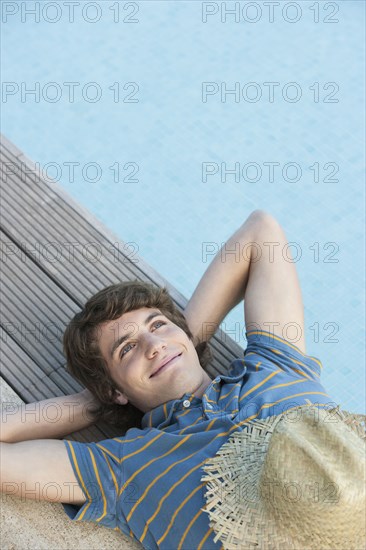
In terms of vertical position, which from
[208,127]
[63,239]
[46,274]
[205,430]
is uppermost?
[208,127]

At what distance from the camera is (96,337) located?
2230mm

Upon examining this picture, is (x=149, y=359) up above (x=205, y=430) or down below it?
above

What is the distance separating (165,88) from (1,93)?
0.97m

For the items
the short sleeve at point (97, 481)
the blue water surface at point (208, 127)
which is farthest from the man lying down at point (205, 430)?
the blue water surface at point (208, 127)

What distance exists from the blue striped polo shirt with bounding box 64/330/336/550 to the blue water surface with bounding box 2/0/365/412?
1254 mm

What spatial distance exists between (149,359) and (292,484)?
0.66 meters

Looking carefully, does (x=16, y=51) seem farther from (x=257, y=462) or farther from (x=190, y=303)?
(x=257, y=462)

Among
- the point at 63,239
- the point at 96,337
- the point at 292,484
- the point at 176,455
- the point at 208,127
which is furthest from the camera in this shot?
the point at 208,127

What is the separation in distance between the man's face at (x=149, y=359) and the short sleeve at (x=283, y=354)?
0.60 ft

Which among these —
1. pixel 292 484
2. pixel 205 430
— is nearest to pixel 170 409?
pixel 205 430

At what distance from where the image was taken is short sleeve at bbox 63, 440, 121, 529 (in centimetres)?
204

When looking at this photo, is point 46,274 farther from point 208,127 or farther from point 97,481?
point 208,127

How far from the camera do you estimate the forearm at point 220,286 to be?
2426 millimetres

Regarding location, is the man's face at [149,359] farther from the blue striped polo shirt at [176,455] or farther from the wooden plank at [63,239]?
the wooden plank at [63,239]
